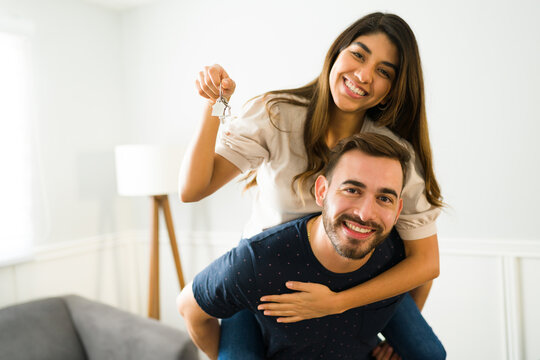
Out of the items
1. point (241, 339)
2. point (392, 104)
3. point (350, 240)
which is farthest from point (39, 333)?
point (392, 104)

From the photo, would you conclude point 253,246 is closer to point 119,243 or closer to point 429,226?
point 429,226

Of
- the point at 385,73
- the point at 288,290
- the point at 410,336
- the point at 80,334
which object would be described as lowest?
the point at 80,334

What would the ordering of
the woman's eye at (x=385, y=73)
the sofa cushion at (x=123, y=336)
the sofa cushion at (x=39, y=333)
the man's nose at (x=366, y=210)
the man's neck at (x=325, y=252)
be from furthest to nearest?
the sofa cushion at (x=39, y=333), the sofa cushion at (x=123, y=336), the woman's eye at (x=385, y=73), the man's neck at (x=325, y=252), the man's nose at (x=366, y=210)

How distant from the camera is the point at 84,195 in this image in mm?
3184

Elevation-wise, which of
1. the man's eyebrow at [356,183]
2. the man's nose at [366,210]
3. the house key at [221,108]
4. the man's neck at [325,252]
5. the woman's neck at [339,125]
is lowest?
the man's neck at [325,252]

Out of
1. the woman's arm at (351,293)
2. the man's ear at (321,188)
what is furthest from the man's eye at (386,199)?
the woman's arm at (351,293)

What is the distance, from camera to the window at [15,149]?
8.59 feet

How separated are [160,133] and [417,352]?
2.47 meters

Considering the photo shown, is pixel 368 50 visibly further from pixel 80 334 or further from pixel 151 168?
pixel 80 334

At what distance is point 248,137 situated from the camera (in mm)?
1378

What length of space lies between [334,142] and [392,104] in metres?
0.21

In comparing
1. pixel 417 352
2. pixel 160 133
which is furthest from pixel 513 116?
pixel 160 133

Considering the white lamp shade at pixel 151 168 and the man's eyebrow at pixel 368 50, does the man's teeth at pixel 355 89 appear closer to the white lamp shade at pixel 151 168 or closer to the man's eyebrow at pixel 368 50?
the man's eyebrow at pixel 368 50

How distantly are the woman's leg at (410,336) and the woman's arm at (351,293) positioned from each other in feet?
0.71
